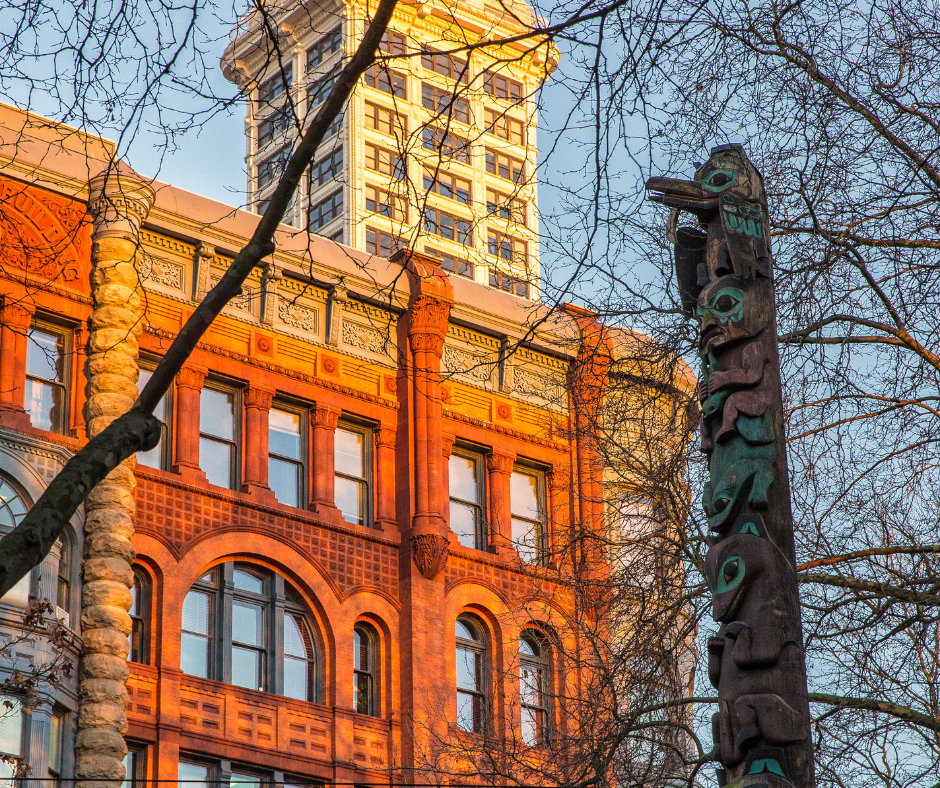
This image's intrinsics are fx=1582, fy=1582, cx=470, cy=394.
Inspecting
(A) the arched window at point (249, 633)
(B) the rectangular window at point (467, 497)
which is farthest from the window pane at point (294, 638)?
(B) the rectangular window at point (467, 497)

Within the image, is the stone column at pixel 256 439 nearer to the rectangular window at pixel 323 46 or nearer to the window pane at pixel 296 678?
the window pane at pixel 296 678

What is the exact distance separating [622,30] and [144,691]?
1935cm

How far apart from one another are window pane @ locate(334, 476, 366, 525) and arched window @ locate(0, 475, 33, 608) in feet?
22.9

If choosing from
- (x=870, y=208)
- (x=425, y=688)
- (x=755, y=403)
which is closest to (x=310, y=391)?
(x=425, y=688)

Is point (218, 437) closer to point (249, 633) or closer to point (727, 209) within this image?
point (249, 633)

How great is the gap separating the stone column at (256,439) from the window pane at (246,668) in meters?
2.82

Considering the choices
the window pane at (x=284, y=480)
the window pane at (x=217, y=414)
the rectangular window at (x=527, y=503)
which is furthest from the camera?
the rectangular window at (x=527, y=503)

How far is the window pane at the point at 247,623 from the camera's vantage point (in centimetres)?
2764

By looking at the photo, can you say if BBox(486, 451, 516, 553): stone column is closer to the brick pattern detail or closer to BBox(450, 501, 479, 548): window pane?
BBox(450, 501, 479, 548): window pane

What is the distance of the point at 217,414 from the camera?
28891 mm

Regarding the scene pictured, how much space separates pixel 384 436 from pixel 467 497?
2.24 m

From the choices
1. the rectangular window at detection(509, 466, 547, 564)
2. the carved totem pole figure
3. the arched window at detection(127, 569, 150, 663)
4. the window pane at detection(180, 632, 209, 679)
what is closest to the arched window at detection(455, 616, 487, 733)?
the rectangular window at detection(509, 466, 547, 564)

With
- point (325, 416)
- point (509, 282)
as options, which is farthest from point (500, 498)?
point (509, 282)

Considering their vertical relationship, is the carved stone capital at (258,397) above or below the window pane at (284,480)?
above
